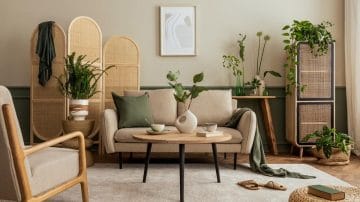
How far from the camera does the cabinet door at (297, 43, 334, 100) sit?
4.98 metres

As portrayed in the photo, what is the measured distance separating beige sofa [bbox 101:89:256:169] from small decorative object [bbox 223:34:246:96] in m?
0.50

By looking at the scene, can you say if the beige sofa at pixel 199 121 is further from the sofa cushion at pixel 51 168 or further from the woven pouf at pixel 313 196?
the woven pouf at pixel 313 196

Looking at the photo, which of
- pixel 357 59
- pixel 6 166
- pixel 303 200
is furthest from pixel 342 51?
pixel 6 166

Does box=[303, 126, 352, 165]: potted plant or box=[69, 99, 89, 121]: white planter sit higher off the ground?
box=[69, 99, 89, 121]: white planter

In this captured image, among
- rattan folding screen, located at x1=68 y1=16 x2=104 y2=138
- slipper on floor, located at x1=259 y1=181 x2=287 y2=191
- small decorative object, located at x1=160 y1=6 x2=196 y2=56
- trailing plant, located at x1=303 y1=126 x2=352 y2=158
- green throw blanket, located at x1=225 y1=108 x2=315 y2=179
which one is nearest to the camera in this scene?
slipper on floor, located at x1=259 y1=181 x2=287 y2=191

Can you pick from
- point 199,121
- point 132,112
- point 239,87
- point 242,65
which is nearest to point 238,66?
point 242,65

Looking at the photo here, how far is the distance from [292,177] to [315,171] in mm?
438

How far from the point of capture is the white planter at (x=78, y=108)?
15.2 ft

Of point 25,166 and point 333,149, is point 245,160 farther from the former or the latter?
point 25,166

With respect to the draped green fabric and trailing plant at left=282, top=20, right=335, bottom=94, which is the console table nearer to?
trailing plant at left=282, top=20, right=335, bottom=94

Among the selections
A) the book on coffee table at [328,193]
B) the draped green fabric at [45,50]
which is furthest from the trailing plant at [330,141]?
the draped green fabric at [45,50]

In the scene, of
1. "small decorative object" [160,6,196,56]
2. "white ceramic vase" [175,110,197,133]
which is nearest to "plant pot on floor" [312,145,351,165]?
"white ceramic vase" [175,110,197,133]

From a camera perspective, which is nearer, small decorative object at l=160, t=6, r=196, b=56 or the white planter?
the white planter

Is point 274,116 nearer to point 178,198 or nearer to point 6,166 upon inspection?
point 178,198
